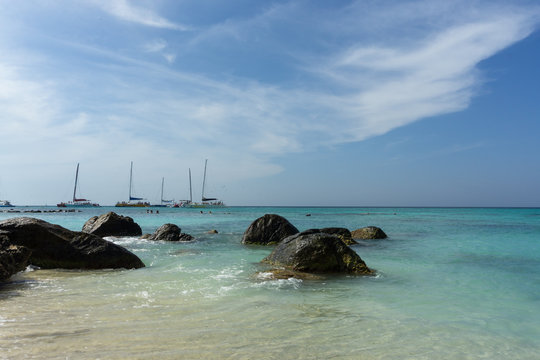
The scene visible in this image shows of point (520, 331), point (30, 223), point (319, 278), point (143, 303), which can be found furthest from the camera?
point (30, 223)

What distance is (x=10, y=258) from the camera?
7.20 meters

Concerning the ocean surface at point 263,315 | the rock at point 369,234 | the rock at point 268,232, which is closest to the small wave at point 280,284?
the ocean surface at point 263,315

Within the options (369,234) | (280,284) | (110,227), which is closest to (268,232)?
(369,234)

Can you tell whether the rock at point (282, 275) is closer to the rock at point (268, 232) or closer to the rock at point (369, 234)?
the rock at point (268, 232)

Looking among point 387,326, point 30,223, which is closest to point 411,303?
point 387,326

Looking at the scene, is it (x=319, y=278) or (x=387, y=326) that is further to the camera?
(x=319, y=278)

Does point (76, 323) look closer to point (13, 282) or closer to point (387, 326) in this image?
point (13, 282)

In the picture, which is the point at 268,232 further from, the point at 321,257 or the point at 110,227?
the point at 110,227

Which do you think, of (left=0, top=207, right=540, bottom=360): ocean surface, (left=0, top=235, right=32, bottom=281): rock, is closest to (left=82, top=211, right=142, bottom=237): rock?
(left=0, top=207, right=540, bottom=360): ocean surface

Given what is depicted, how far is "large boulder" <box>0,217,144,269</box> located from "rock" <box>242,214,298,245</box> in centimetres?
763

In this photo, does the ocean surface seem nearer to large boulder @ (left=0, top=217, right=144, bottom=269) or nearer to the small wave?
the small wave

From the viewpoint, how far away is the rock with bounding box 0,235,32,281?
23.0 ft

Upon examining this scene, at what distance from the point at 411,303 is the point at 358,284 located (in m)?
1.60

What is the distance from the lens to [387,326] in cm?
506
